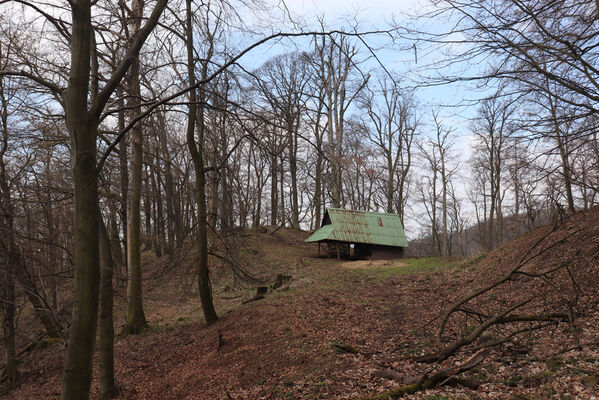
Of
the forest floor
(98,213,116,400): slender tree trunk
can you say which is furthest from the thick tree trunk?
(98,213,116,400): slender tree trunk

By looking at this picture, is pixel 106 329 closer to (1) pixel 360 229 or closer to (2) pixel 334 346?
(2) pixel 334 346

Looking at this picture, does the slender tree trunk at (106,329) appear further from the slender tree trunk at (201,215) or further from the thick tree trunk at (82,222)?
the thick tree trunk at (82,222)

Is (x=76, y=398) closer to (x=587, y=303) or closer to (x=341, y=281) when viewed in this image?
(x=587, y=303)

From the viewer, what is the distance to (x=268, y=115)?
5047 mm

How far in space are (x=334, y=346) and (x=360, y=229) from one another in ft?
60.4

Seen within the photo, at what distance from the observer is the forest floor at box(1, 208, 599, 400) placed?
527cm

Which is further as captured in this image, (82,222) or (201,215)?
(201,215)

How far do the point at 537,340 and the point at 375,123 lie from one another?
30747mm

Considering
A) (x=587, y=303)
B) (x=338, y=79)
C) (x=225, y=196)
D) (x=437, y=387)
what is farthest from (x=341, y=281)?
(x=338, y=79)

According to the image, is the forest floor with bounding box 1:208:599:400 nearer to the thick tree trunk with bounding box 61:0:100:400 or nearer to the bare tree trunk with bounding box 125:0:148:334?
the bare tree trunk with bounding box 125:0:148:334

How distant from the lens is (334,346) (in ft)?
25.2

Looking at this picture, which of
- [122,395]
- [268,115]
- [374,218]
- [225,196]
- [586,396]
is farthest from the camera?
[374,218]

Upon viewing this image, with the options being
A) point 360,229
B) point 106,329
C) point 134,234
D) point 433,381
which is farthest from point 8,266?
point 360,229

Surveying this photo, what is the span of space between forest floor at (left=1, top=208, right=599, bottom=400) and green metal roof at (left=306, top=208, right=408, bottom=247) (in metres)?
8.33
